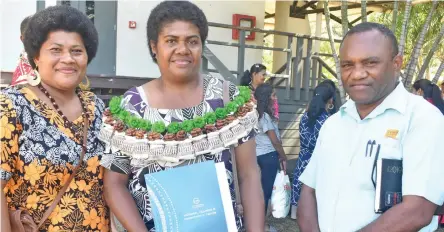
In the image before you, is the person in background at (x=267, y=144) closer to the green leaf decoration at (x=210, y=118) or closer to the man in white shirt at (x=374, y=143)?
the man in white shirt at (x=374, y=143)

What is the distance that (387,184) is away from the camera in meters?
1.86

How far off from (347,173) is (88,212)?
1252 mm

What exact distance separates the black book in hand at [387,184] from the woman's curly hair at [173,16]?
0.98 meters

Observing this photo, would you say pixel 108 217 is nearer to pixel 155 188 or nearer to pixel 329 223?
pixel 155 188

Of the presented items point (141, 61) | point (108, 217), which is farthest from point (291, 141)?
point (108, 217)

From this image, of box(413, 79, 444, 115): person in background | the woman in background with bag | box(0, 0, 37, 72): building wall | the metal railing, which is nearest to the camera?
the woman in background with bag

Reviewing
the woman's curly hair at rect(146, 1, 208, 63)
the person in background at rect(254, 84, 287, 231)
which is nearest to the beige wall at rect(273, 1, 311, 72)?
the person in background at rect(254, 84, 287, 231)

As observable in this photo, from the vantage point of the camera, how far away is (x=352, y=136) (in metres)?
2.05

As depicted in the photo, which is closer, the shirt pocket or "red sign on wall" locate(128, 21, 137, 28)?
the shirt pocket

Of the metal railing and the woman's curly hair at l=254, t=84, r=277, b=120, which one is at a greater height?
the metal railing

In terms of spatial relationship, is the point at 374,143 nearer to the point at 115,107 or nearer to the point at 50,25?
the point at 115,107

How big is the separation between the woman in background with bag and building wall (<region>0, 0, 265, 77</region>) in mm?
4535

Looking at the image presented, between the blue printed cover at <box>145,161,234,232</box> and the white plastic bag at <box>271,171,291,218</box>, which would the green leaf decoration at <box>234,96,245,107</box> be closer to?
the blue printed cover at <box>145,161,234,232</box>

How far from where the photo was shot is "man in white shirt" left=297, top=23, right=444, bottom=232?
1810mm
